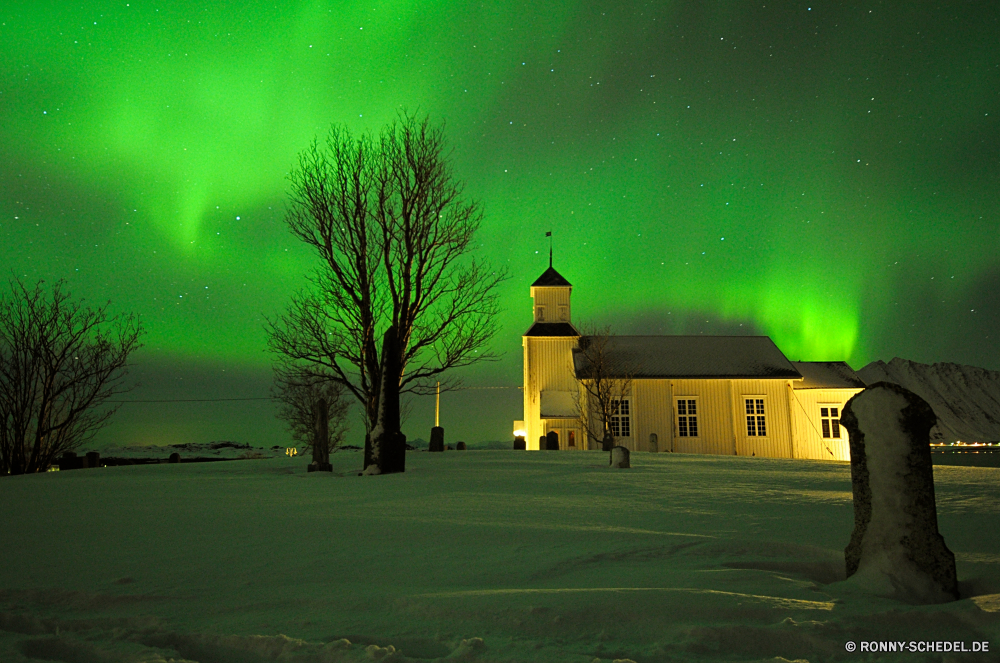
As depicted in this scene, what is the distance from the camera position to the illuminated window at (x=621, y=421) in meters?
36.6

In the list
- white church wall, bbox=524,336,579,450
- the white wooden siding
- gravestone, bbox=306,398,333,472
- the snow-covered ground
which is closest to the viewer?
the snow-covered ground

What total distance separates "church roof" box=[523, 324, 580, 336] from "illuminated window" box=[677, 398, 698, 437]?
8245mm

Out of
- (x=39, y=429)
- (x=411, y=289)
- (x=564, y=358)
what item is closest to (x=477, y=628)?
(x=411, y=289)

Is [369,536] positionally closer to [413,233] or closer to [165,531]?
[165,531]

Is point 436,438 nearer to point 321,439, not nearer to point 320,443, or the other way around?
point 321,439

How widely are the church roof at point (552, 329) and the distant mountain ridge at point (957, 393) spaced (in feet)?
506

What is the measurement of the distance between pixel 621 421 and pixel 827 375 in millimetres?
15120

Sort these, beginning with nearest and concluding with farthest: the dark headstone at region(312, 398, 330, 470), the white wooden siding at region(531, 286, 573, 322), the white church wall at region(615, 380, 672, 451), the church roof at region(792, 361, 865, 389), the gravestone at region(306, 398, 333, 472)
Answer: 1. the gravestone at region(306, 398, 333, 472)
2. the dark headstone at region(312, 398, 330, 470)
3. the white church wall at region(615, 380, 672, 451)
4. the church roof at region(792, 361, 865, 389)
5. the white wooden siding at region(531, 286, 573, 322)

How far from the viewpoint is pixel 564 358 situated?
40344 millimetres

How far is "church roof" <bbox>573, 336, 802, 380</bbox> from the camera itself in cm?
3731

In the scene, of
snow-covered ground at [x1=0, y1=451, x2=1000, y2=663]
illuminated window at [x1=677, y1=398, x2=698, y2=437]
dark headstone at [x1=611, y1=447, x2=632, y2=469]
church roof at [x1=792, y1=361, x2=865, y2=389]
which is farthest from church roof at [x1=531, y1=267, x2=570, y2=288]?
snow-covered ground at [x1=0, y1=451, x2=1000, y2=663]

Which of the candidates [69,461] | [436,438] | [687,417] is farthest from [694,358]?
[69,461]

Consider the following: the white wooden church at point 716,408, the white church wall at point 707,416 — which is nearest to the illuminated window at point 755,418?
the white wooden church at point 716,408

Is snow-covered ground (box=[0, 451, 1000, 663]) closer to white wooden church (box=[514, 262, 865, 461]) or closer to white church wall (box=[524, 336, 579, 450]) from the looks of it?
white wooden church (box=[514, 262, 865, 461])
